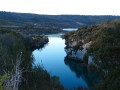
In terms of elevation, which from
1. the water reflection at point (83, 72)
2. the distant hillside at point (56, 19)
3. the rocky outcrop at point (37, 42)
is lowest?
the distant hillside at point (56, 19)

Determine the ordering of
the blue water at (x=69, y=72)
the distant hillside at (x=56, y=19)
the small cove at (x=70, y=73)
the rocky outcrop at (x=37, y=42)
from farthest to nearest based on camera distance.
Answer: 1. the distant hillside at (x=56, y=19)
2. the rocky outcrop at (x=37, y=42)
3. the blue water at (x=69, y=72)
4. the small cove at (x=70, y=73)

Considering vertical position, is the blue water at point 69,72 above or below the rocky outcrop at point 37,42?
above

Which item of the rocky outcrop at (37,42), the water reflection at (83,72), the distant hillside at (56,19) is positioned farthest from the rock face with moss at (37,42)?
the distant hillside at (56,19)

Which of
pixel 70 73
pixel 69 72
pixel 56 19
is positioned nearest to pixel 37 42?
pixel 69 72

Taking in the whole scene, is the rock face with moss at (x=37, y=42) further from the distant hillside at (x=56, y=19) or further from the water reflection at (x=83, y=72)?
the distant hillside at (x=56, y=19)

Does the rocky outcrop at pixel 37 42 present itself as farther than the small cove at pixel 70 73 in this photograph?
Yes

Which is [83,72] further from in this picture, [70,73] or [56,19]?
[56,19]

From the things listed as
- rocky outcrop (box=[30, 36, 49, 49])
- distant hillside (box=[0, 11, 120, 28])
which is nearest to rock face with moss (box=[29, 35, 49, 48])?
rocky outcrop (box=[30, 36, 49, 49])

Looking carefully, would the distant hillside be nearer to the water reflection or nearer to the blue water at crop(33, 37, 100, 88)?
the blue water at crop(33, 37, 100, 88)

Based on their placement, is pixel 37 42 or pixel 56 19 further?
pixel 56 19

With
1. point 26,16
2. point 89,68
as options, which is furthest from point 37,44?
point 26,16

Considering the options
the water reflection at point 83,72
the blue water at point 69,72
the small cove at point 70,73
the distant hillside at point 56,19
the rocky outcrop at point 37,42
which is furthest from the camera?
the distant hillside at point 56,19

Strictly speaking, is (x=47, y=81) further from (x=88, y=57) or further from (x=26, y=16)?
(x=26, y=16)
